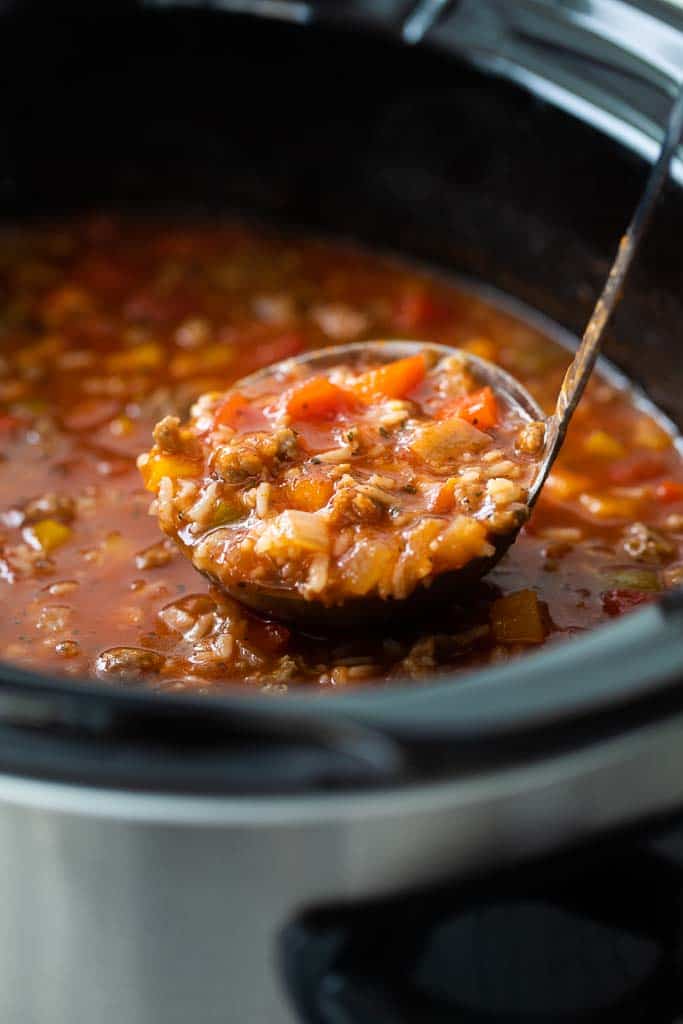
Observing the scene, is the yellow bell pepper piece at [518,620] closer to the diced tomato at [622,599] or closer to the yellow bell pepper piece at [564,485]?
the diced tomato at [622,599]

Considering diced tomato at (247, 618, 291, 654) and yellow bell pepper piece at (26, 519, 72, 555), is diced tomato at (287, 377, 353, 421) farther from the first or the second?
yellow bell pepper piece at (26, 519, 72, 555)

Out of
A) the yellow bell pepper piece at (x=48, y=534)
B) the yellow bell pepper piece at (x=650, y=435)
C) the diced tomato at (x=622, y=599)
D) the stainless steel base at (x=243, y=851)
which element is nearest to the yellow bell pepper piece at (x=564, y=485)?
the yellow bell pepper piece at (x=650, y=435)

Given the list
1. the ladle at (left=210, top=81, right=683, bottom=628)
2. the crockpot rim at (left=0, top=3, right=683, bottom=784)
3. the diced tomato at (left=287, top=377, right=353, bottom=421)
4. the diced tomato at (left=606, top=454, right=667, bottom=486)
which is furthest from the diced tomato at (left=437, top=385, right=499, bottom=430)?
the crockpot rim at (left=0, top=3, right=683, bottom=784)

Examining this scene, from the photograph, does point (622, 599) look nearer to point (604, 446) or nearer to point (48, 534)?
point (604, 446)

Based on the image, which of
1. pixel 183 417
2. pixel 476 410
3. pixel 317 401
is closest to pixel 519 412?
pixel 476 410

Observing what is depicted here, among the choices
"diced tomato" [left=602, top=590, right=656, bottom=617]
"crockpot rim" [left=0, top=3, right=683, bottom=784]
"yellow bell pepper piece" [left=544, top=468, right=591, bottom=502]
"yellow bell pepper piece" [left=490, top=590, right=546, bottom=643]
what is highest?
"yellow bell pepper piece" [left=544, top=468, right=591, bottom=502]

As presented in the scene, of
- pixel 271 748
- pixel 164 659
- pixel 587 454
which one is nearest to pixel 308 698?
pixel 271 748
